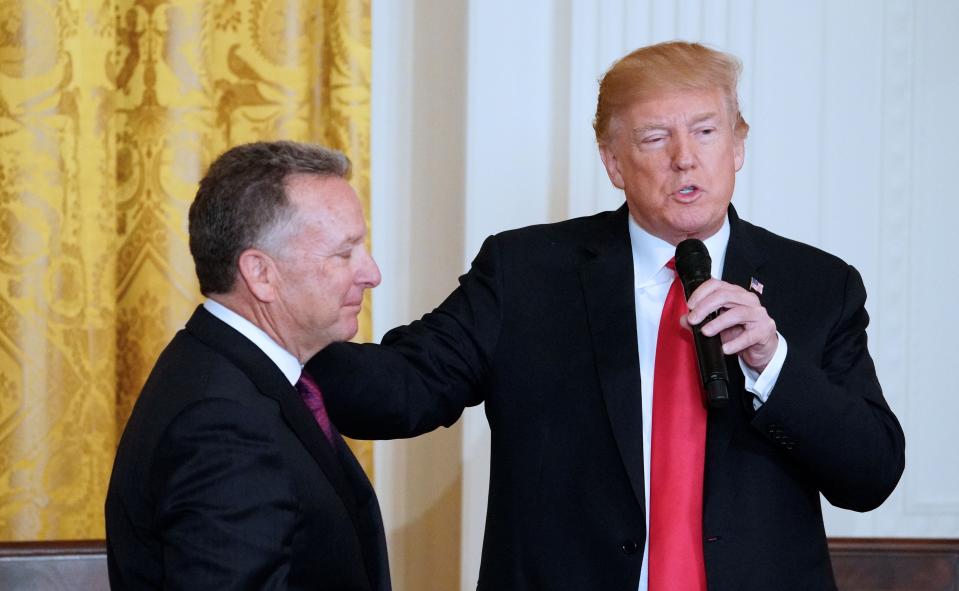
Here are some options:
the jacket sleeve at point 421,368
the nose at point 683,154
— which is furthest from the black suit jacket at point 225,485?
the nose at point 683,154

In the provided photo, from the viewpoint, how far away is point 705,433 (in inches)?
82.0

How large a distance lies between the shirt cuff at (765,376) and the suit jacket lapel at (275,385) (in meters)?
0.70

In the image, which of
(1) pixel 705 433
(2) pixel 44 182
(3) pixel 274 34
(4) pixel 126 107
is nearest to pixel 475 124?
(3) pixel 274 34

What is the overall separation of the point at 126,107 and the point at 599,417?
5.52 feet

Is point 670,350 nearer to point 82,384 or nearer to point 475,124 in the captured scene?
point 475,124

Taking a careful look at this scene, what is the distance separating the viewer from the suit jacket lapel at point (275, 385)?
1771 mm

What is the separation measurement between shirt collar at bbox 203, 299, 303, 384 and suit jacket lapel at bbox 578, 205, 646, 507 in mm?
579

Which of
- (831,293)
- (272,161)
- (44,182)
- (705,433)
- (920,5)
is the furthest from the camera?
(920,5)

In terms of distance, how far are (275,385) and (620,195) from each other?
1.56 meters

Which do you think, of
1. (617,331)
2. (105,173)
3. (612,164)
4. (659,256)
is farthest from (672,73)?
(105,173)

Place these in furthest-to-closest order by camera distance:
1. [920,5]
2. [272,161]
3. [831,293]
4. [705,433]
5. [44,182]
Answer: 1. [920,5]
2. [44,182]
3. [831,293]
4. [705,433]
5. [272,161]

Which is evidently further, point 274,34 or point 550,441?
point 274,34

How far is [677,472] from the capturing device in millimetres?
2062

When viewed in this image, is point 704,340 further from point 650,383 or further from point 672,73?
point 672,73
